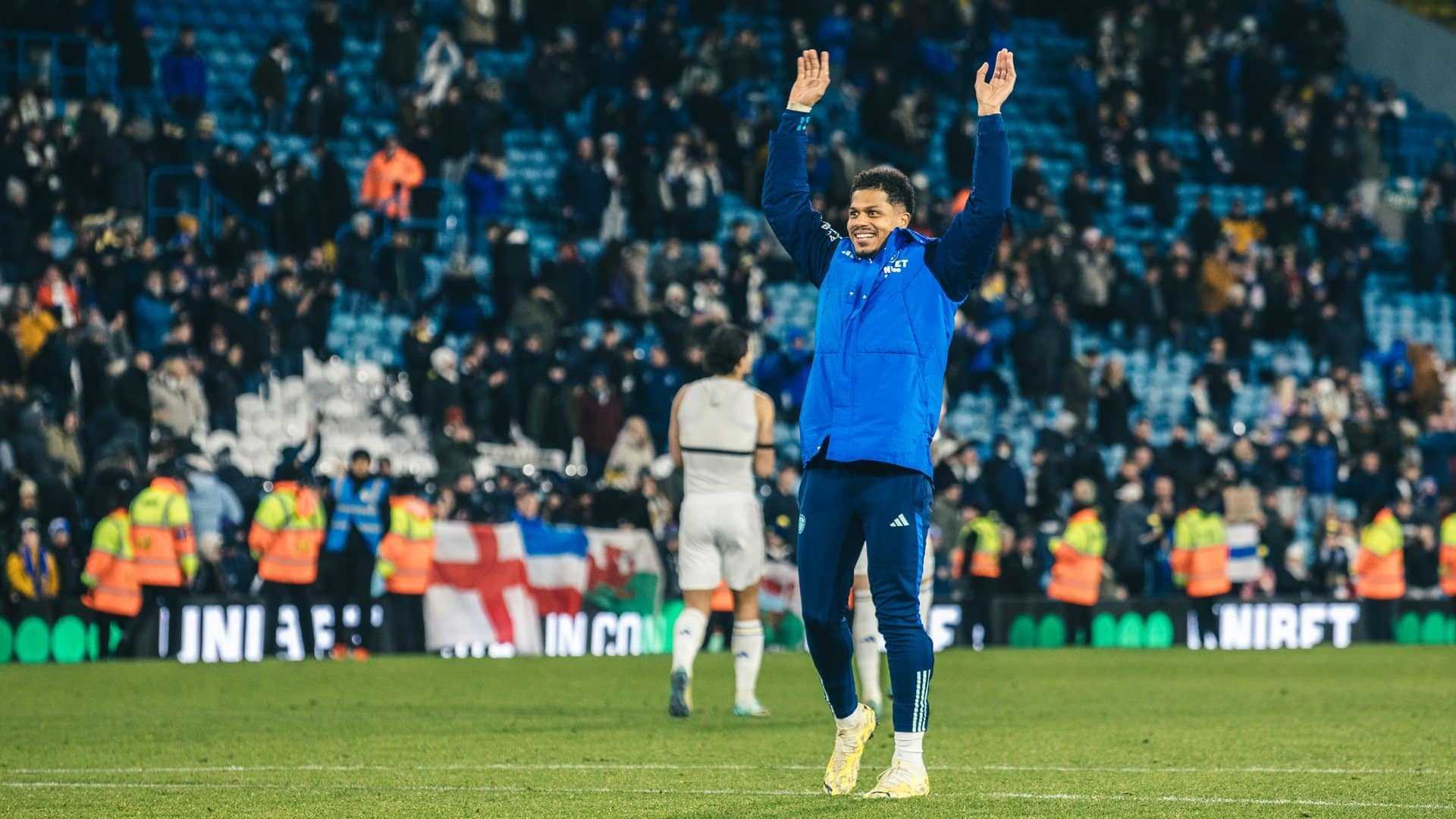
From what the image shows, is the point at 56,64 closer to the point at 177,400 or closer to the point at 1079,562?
the point at 177,400

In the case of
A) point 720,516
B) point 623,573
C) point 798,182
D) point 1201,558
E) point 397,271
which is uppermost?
point 397,271

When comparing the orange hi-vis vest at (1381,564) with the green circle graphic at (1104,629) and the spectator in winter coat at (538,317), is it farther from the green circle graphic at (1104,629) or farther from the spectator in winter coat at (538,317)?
the spectator in winter coat at (538,317)

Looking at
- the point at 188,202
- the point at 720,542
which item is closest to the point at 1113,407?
the point at 188,202

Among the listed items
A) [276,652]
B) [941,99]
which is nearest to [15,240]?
[276,652]

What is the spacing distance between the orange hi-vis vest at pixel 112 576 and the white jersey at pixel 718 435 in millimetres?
7542

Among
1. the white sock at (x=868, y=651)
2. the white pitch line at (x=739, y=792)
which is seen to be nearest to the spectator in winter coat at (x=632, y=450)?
the white sock at (x=868, y=651)

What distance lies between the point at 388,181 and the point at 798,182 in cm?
1898

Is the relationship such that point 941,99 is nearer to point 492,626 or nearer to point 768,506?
point 768,506

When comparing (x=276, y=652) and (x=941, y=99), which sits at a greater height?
(x=941, y=99)

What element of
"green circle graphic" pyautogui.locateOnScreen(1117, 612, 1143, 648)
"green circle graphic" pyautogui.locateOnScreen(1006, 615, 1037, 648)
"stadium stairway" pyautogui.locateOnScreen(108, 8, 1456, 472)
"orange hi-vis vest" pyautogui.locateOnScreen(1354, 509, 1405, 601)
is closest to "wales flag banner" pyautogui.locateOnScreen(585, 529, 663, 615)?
"green circle graphic" pyautogui.locateOnScreen(1006, 615, 1037, 648)

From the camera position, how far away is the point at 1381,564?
25.3 meters

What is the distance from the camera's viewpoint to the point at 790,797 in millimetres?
8203

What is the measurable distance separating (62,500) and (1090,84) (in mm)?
19045

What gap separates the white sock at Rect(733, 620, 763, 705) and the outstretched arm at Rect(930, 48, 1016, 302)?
5.16m
